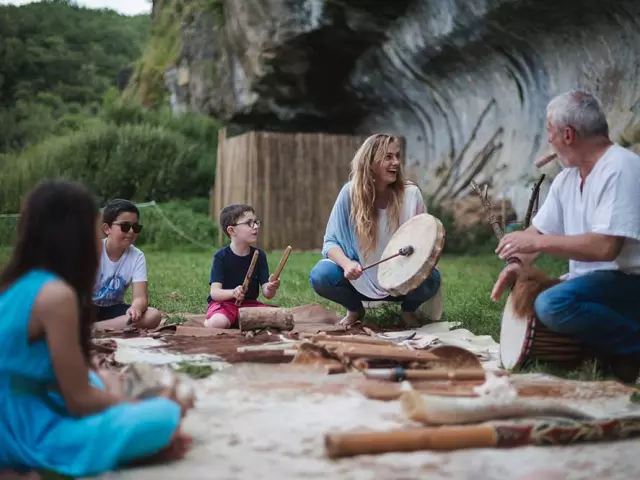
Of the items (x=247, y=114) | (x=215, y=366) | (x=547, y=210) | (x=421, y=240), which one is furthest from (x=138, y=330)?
(x=247, y=114)

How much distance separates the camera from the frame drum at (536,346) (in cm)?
355

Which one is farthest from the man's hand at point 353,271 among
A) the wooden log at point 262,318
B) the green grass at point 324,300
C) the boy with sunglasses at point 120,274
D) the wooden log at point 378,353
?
the boy with sunglasses at point 120,274

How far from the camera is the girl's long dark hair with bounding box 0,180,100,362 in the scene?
222cm

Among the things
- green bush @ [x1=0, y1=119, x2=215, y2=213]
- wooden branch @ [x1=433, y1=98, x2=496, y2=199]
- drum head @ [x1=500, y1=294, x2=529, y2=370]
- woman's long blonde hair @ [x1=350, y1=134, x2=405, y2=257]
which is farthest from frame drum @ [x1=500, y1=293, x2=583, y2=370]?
green bush @ [x1=0, y1=119, x2=215, y2=213]

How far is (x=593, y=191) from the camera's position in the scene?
343 centimetres

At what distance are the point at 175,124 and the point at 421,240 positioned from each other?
13.4m

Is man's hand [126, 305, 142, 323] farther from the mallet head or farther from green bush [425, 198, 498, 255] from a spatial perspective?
green bush [425, 198, 498, 255]

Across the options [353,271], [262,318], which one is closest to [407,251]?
[353,271]

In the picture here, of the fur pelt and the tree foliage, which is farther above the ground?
the tree foliage

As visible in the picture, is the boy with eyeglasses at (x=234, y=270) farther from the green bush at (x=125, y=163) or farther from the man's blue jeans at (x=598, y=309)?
the green bush at (x=125, y=163)

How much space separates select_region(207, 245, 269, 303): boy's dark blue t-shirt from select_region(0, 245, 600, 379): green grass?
0.55 m

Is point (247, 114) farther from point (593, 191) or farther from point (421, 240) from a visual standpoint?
point (593, 191)

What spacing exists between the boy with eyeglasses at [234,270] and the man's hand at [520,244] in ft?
6.02

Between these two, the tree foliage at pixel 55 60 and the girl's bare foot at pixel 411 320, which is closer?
the girl's bare foot at pixel 411 320
